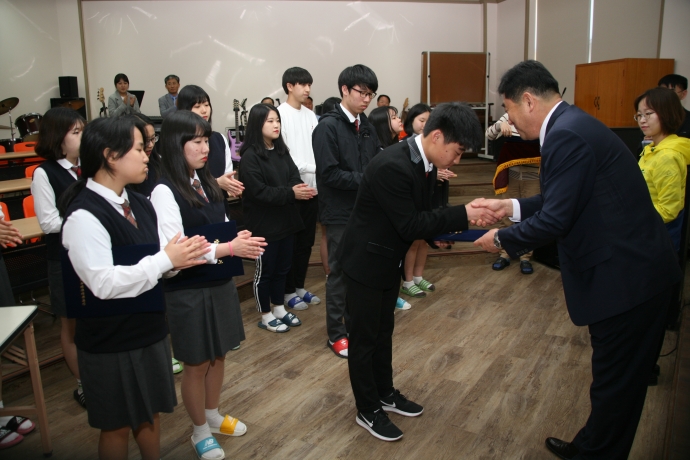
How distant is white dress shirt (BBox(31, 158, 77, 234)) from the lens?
7.39 ft

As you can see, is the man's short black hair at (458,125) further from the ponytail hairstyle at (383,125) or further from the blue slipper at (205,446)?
the ponytail hairstyle at (383,125)

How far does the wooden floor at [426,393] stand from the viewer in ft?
7.09

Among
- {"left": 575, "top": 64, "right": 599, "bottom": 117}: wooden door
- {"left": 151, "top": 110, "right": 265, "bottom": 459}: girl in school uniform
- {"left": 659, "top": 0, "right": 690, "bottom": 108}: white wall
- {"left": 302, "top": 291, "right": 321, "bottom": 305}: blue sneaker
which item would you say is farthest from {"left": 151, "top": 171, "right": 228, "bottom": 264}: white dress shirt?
{"left": 659, "top": 0, "right": 690, "bottom": 108}: white wall

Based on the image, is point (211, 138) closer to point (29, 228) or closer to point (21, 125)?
point (29, 228)

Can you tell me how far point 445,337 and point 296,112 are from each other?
1833mm

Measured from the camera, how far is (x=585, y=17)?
24.4 ft

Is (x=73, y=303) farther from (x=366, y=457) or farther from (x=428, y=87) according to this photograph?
(x=428, y=87)

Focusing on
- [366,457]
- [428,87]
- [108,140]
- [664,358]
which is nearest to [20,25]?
[428,87]

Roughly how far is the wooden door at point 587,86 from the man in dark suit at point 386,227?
5.36m

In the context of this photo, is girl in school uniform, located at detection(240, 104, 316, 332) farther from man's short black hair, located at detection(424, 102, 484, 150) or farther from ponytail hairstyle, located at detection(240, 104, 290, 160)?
man's short black hair, located at detection(424, 102, 484, 150)

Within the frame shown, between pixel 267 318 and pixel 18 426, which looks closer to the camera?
pixel 18 426

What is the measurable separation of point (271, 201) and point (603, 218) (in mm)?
1899

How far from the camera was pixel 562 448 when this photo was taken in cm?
205

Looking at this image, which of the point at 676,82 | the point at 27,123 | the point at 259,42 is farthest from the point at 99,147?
the point at 259,42
